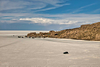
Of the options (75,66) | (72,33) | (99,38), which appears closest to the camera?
(75,66)

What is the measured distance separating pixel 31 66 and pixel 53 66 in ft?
3.25

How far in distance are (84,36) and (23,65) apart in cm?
1663

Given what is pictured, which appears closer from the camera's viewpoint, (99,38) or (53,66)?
(53,66)

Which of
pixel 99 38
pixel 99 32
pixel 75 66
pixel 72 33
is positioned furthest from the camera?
pixel 72 33

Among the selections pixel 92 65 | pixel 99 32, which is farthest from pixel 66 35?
pixel 92 65

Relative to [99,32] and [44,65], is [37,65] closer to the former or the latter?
[44,65]

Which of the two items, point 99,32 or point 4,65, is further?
point 99,32

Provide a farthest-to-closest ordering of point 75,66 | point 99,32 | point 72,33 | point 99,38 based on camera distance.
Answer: point 72,33
point 99,32
point 99,38
point 75,66

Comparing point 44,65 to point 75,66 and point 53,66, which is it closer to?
point 53,66

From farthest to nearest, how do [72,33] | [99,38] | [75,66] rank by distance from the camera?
[72,33] → [99,38] → [75,66]

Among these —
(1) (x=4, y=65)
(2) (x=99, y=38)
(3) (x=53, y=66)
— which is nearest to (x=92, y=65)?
(3) (x=53, y=66)

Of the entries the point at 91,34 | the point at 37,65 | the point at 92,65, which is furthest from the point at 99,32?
the point at 37,65

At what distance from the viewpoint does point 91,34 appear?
19.5 m

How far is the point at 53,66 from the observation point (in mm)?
4949
